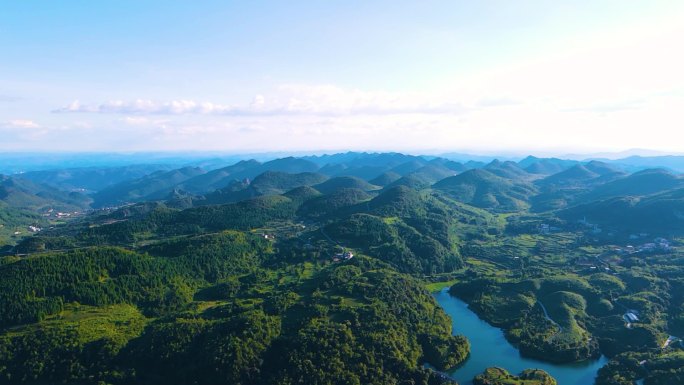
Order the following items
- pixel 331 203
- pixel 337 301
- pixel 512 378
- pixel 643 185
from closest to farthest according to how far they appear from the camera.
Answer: pixel 512 378, pixel 337 301, pixel 331 203, pixel 643 185

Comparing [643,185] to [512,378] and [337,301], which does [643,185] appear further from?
[337,301]

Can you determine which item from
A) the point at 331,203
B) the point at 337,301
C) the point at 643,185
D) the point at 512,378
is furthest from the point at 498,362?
the point at 643,185

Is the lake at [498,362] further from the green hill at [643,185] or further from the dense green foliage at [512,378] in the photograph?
the green hill at [643,185]

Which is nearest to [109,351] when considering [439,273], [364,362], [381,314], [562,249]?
[364,362]

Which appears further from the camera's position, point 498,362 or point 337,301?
point 337,301

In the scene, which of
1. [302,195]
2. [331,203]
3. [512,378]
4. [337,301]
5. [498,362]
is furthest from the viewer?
[302,195]

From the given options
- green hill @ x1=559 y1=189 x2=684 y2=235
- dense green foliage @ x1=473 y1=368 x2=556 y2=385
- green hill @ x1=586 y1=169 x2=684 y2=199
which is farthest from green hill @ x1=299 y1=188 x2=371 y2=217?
green hill @ x1=586 y1=169 x2=684 y2=199

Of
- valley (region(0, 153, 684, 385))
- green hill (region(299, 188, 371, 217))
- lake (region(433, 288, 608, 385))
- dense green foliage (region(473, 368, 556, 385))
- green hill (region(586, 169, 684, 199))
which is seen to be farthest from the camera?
green hill (region(586, 169, 684, 199))

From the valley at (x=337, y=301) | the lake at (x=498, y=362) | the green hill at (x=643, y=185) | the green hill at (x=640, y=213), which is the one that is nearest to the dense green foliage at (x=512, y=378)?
the valley at (x=337, y=301)

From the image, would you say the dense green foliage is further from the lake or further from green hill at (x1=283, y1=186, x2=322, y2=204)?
green hill at (x1=283, y1=186, x2=322, y2=204)
